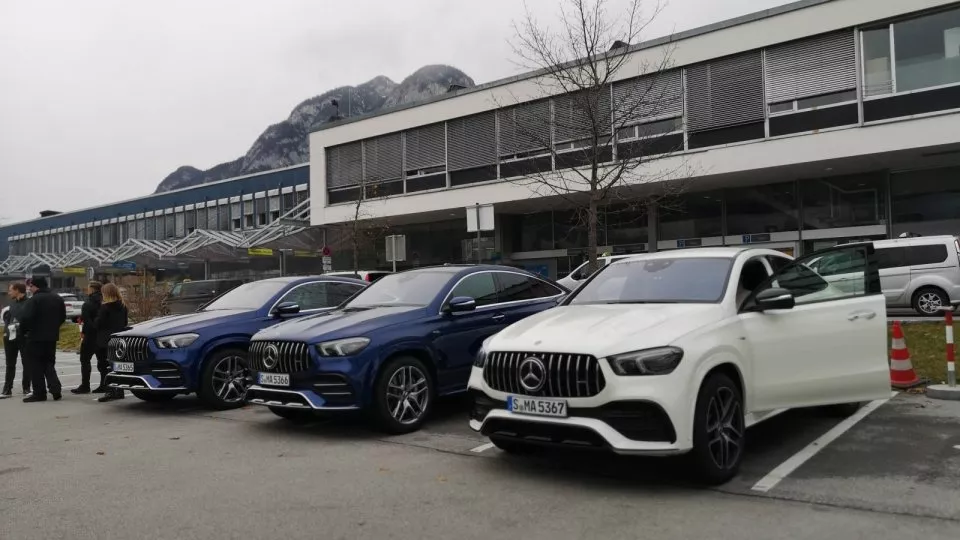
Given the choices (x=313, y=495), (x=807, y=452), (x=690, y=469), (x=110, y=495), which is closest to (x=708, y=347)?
(x=690, y=469)

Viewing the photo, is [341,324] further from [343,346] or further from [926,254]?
[926,254]

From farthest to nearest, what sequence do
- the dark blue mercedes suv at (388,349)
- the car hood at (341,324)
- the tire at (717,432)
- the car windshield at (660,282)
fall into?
1. the car hood at (341,324)
2. the dark blue mercedes suv at (388,349)
3. the car windshield at (660,282)
4. the tire at (717,432)

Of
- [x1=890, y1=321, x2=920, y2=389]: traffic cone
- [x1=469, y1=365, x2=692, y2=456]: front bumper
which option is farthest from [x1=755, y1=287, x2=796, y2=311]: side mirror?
[x1=890, y1=321, x2=920, y2=389]: traffic cone

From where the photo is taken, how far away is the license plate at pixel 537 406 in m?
4.95

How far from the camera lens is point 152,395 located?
9391mm

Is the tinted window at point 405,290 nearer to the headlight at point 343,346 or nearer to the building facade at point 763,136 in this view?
the headlight at point 343,346

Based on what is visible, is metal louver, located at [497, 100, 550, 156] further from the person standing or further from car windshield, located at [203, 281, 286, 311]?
the person standing

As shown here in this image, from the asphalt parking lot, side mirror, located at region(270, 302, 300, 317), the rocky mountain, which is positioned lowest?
the asphalt parking lot

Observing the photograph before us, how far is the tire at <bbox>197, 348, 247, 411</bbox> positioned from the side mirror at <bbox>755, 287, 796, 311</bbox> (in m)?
6.33

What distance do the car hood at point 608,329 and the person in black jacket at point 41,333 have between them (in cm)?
799

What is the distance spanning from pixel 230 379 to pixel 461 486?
16.0 feet

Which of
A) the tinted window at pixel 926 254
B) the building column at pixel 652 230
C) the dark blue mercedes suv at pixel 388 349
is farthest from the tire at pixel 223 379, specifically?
the building column at pixel 652 230

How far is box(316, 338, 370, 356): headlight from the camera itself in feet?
22.5

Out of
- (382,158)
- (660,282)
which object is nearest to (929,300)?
(660,282)
